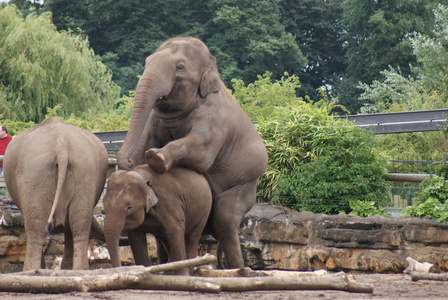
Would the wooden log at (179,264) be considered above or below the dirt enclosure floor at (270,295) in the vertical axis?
above

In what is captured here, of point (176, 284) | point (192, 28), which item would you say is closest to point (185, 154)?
point (176, 284)

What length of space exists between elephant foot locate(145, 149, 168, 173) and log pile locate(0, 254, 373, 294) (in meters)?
0.98

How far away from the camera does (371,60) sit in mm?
42812

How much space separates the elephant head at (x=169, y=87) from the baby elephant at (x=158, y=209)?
0.32 metres

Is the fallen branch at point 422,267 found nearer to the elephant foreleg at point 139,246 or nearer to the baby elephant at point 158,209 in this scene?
the baby elephant at point 158,209

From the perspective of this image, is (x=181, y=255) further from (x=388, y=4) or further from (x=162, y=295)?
(x=388, y=4)

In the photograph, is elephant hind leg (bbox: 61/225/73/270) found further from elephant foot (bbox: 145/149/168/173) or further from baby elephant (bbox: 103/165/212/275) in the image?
elephant foot (bbox: 145/149/168/173)

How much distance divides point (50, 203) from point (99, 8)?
119 feet

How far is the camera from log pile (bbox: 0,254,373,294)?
4766mm

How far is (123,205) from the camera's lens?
18.8 ft

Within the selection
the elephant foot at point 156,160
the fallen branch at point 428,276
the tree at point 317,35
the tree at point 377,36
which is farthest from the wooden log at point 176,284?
the tree at point 317,35

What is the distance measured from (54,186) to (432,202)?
606 cm

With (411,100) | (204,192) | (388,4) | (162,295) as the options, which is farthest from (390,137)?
(388,4)

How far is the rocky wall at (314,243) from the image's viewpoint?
9258mm
